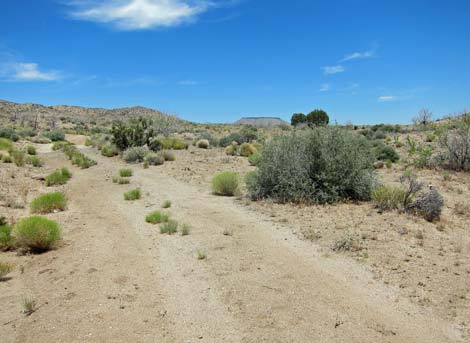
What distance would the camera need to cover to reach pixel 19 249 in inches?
318

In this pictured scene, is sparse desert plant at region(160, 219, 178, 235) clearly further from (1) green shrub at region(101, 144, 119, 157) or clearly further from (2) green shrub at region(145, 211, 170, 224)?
(1) green shrub at region(101, 144, 119, 157)

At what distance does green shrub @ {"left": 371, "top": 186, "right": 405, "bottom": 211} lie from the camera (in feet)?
33.8

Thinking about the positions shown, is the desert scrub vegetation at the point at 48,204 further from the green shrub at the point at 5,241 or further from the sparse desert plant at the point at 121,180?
the sparse desert plant at the point at 121,180

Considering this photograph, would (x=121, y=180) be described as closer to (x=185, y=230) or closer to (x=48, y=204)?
(x=48, y=204)

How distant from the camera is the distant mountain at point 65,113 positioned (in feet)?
219

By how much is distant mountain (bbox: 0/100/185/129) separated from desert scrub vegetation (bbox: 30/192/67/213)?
54.5 metres

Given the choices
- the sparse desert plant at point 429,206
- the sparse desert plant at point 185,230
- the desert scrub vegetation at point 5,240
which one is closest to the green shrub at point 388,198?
the sparse desert plant at point 429,206

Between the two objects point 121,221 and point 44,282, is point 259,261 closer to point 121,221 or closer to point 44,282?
point 44,282

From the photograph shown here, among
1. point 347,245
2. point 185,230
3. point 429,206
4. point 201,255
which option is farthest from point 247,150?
point 201,255

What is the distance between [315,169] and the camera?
1234cm

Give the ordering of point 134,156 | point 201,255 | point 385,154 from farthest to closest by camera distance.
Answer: point 134,156 → point 385,154 → point 201,255

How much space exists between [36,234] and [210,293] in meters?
4.24

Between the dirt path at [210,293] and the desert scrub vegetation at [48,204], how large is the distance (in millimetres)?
2359

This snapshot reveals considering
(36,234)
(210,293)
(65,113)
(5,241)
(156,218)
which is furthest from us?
(65,113)
